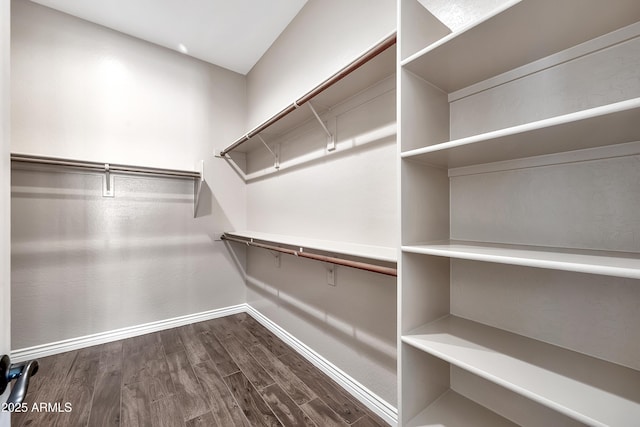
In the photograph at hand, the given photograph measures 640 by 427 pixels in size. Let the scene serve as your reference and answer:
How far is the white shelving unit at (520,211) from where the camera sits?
2.15 ft

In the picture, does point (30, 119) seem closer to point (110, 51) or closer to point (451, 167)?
point (110, 51)

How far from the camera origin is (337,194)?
162 cm

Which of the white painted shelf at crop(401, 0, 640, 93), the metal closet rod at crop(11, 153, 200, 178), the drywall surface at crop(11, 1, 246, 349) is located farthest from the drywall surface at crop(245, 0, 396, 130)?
the metal closet rod at crop(11, 153, 200, 178)

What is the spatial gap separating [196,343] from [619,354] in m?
2.36

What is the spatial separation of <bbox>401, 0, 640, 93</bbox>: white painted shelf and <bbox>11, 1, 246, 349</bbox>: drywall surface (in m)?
2.29

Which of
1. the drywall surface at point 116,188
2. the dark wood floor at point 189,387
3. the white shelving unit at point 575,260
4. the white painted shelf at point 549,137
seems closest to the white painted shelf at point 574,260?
the white shelving unit at point 575,260

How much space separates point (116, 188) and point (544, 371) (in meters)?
2.80

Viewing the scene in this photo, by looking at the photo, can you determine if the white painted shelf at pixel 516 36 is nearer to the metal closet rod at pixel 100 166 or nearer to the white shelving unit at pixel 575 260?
the white shelving unit at pixel 575 260

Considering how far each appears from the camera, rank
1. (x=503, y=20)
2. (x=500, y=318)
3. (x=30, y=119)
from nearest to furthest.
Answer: (x=503, y=20) → (x=500, y=318) → (x=30, y=119)

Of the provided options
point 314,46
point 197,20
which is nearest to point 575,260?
point 314,46

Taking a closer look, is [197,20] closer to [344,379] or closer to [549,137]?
[549,137]

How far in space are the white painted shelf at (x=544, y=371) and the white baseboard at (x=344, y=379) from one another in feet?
2.19

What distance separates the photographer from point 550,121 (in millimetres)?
586

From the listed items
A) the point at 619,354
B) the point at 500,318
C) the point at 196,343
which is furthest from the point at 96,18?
the point at 619,354
